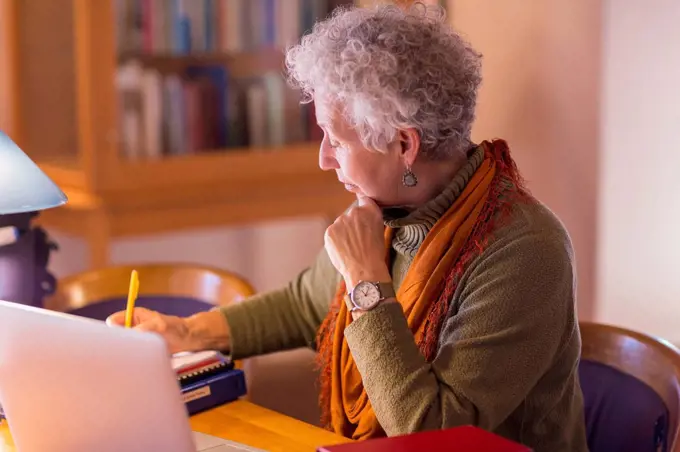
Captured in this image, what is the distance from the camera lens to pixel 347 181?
1570 millimetres

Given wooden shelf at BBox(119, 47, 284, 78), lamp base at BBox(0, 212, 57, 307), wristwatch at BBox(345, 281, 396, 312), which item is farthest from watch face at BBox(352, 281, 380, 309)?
wooden shelf at BBox(119, 47, 284, 78)

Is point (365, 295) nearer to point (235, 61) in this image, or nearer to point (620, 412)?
point (620, 412)

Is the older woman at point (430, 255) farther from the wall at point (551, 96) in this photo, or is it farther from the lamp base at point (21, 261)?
the wall at point (551, 96)

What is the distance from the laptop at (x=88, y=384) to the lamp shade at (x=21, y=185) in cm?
48

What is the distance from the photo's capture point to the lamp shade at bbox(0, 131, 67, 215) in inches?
63.0

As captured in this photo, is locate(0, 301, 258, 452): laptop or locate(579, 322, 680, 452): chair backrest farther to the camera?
locate(579, 322, 680, 452): chair backrest

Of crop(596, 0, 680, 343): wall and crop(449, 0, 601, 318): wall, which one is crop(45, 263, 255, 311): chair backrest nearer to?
crop(449, 0, 601, 318): wall

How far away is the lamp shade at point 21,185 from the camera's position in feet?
5.25

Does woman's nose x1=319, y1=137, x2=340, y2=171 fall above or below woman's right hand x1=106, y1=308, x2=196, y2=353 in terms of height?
above

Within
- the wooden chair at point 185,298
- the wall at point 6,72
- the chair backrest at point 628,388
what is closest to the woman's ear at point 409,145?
the chair backrest at point 628,388

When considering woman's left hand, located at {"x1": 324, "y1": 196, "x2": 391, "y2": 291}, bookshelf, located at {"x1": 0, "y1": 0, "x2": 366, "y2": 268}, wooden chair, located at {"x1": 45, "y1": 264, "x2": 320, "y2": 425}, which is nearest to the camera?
woman's left hand, located at {"x1": 324, "y1": 196, "x2": 391, "y2": 291}

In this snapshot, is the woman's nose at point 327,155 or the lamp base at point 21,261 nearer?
the woman's nose at point 327,155

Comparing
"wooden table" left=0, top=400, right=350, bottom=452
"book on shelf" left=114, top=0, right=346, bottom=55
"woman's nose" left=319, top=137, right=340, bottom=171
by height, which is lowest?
"wooden table" left=0, top=400, right=350, bottom=452

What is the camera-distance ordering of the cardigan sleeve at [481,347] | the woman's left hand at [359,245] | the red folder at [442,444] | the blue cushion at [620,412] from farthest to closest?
the blue cushion at [620,412], the woman's left hand at [359,245], the cardigan sleeve at [481,347], the red folder at [442,444]
